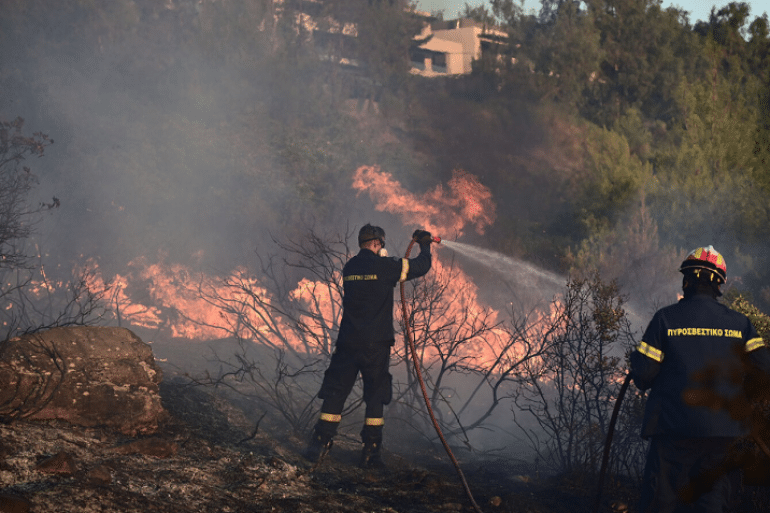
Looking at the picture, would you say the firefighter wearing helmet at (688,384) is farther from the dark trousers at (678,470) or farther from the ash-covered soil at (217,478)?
the ash-covered soil at (217,478)

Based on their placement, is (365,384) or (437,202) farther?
(437,202)

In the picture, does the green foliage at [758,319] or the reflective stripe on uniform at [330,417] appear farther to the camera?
the reflective stripe on uniform at [330,417]

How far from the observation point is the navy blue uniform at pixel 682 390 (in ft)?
11.5

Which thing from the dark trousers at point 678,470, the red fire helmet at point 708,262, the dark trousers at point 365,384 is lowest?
the dark trousers at point 678,470

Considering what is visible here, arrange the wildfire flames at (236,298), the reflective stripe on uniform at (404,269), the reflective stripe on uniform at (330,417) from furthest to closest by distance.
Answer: the wildfire flames at (236,298) < the reflective stripe on uniform at (330,417) < the reflective stripe on uniform at (404,269)

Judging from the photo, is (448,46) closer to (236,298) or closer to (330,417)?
(236,298)

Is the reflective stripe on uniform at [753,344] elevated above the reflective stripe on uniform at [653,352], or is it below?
above

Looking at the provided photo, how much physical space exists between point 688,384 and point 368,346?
2.46m

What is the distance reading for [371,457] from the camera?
207 inches

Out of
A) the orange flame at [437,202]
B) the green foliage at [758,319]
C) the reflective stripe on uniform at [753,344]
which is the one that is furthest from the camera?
the orange flame at [437,202]

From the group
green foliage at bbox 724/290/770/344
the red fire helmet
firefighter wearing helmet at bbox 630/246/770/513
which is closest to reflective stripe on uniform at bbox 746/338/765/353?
firefighter wearing helmet at bbox 630/246/770/513

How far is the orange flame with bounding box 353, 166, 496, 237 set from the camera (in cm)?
1855

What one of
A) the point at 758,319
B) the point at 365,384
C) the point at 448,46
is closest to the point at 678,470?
the point at 758,319

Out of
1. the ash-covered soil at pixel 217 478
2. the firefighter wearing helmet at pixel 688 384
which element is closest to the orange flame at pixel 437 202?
the ash-covered soil at pixel 217 478
